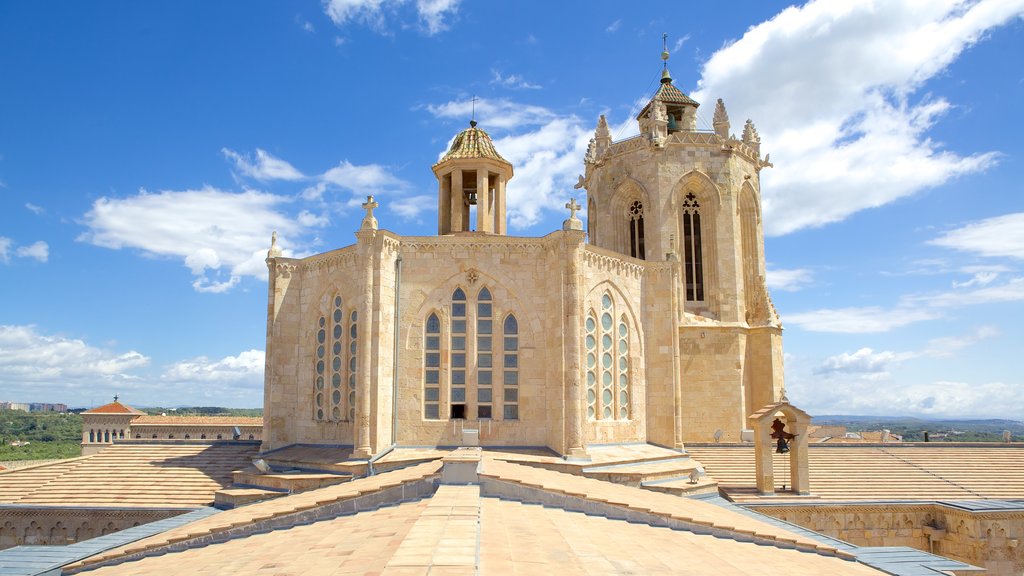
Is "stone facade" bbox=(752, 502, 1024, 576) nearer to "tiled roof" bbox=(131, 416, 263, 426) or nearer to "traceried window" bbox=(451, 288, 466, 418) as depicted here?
"traceried window" bbox=(451, 288, 466, 418)

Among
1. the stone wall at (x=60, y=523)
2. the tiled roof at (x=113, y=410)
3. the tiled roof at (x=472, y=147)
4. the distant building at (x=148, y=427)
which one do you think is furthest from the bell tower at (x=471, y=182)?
the tiled roof at (x=113, y=410)

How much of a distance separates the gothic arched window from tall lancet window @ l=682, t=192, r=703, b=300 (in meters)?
2.25

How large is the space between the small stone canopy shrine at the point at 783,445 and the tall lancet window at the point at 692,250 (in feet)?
45.0

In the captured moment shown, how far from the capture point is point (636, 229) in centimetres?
3850

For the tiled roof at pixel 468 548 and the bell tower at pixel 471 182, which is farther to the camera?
the bell tower at pixel 471 182

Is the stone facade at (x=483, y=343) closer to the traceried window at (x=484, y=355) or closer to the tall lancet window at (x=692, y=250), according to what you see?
the traceried window at (x=484, y=355)

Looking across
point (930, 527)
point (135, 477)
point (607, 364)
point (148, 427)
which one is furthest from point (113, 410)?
point (930, 527)

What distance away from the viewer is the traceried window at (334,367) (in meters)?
26.6

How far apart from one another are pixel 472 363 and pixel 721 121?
21040 millimetres

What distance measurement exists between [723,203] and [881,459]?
1464 centimetres

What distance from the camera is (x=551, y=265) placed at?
2558cm

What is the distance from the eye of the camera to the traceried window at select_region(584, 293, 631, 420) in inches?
1043

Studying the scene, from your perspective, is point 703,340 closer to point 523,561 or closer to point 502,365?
point 502,365

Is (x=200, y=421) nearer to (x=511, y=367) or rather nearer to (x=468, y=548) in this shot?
(x=511, y=367)
